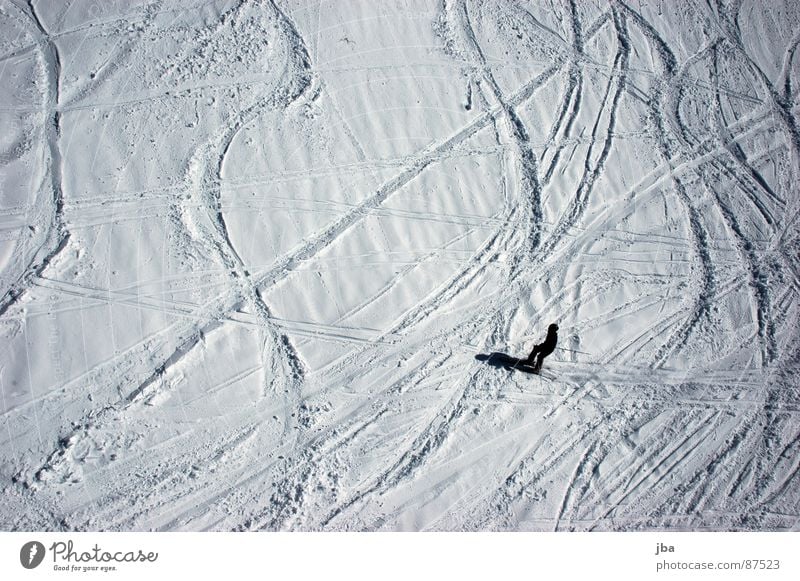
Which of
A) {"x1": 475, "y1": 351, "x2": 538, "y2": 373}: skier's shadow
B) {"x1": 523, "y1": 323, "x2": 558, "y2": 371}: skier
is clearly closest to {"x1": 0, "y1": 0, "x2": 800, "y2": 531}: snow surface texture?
{"x1": 475, "y1": 351, "x2": 538, "y2": 373}: skier's shadow
